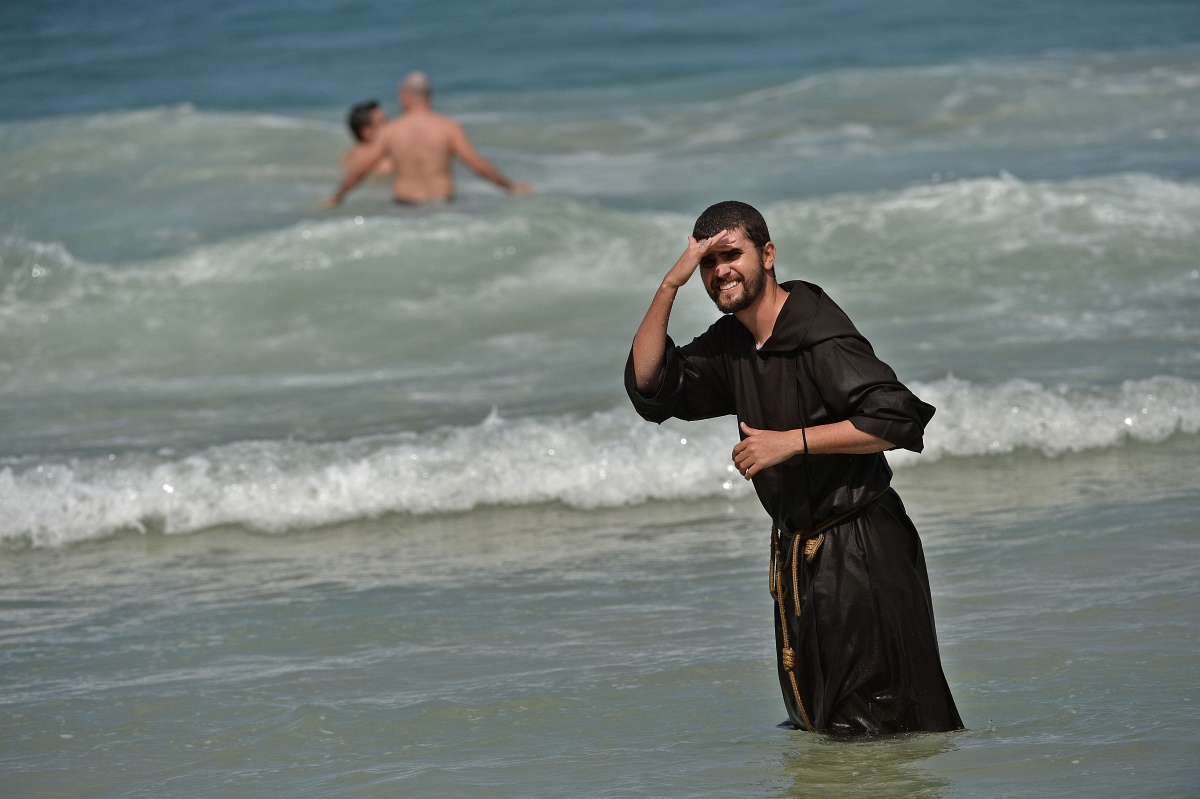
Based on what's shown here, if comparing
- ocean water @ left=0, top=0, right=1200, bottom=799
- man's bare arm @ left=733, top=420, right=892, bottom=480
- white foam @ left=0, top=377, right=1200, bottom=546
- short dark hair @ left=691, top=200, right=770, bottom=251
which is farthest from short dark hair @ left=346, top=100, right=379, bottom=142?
man's bare arm @ left=733, top=420, right=892, bottom=480

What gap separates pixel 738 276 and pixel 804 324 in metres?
0.19

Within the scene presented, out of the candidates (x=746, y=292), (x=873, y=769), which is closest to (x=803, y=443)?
(x=746, y=292)

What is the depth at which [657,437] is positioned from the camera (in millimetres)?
7359

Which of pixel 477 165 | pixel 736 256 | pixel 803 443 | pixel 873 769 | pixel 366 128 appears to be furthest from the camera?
pixel 366 128

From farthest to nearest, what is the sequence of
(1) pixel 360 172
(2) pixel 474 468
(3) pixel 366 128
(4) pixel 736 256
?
(3) pixel 366 128
(1) pixel 360 172
(2) pixel 474 468
(4) pixel 736 256

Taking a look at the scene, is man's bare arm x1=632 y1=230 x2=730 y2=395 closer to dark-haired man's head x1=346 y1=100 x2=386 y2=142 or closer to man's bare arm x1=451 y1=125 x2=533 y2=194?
man's bare arm x1=451 y1=125 x2=533 y2=194

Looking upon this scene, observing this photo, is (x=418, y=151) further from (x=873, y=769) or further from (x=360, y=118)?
(x=873, y=769)

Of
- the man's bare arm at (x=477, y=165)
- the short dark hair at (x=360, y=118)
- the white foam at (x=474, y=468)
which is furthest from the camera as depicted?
the short dark hair at (x=360, y=118)

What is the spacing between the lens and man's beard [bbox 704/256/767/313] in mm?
3449

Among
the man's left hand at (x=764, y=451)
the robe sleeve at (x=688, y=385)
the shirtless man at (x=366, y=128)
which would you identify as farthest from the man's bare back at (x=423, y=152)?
the man's left hand at (x=764, y=451)

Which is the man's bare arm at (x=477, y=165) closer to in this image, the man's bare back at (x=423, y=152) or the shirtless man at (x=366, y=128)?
the man's bare back at (x=423, y=152)

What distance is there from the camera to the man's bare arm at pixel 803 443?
3.33 metres

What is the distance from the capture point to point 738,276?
345cm

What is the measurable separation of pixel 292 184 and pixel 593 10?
524 inches
